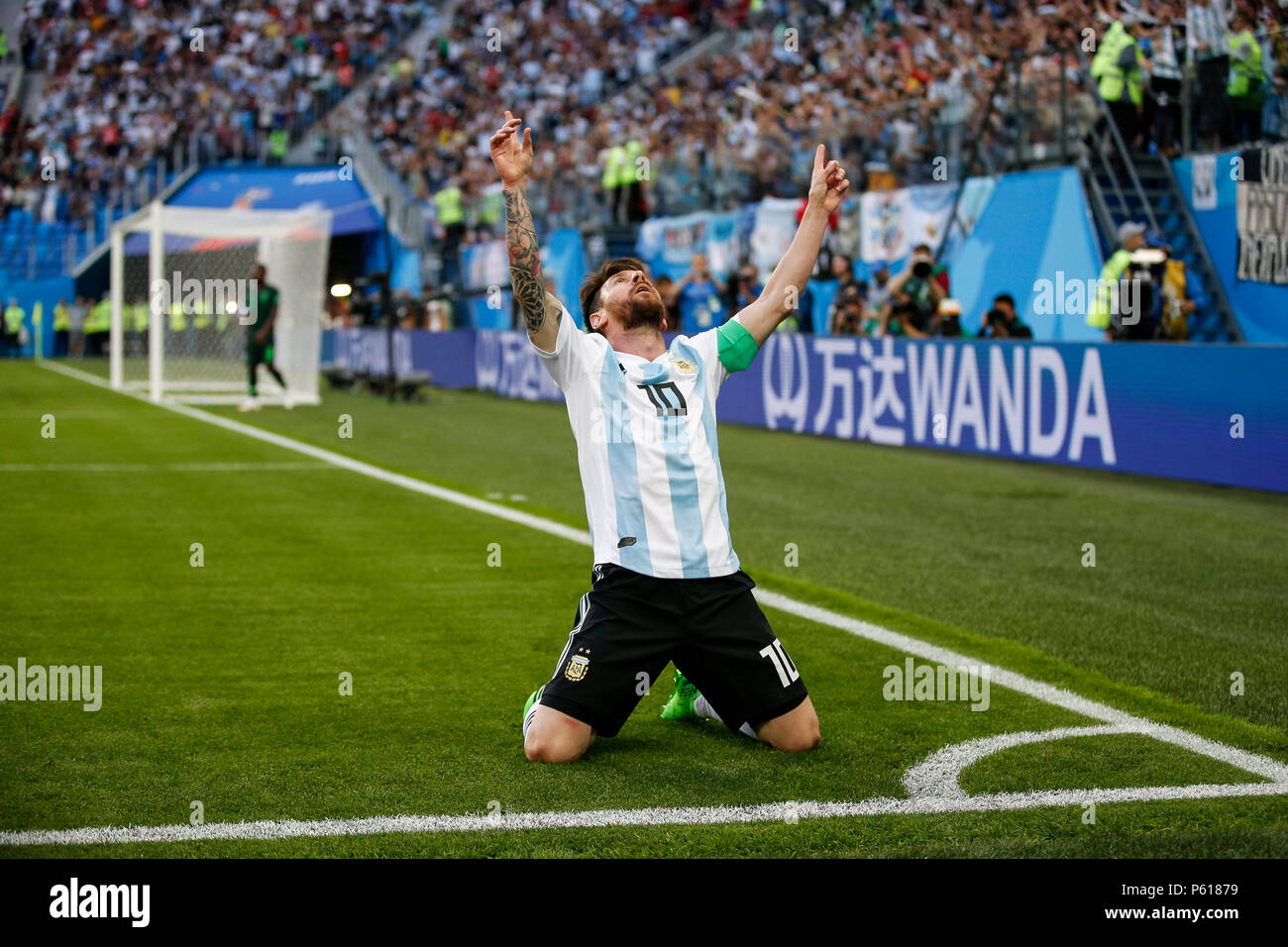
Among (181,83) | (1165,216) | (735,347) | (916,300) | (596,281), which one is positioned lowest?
(735,347)

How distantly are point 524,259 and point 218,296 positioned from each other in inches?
906

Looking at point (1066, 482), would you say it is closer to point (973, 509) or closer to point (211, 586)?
point (973, 509)

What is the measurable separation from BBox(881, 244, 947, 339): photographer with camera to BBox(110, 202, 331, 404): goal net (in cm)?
981

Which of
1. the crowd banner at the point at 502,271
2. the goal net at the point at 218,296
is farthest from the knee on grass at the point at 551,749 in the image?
the crowd banner at the point at 502,271

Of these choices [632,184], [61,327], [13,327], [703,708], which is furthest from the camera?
[13,327]

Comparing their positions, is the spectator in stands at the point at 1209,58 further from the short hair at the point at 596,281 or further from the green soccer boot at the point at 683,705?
the green soccer boot at the point at 683,705

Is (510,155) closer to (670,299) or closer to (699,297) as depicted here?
(670,299)

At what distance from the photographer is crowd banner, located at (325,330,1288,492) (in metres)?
12.4

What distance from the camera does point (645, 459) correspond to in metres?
4.98

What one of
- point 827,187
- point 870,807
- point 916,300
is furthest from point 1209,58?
point 870,807

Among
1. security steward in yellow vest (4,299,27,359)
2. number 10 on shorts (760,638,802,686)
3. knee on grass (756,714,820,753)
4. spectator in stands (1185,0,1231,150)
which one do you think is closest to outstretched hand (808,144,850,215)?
number 10 on shorts (760,638,802,686)

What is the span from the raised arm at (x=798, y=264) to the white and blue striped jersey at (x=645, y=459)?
0.32 metres

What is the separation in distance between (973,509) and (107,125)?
121 feet

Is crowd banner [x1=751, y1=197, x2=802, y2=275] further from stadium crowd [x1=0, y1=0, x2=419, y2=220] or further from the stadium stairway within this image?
stadium crowd [x1=0, y1=0, x2=419, y2=220]
